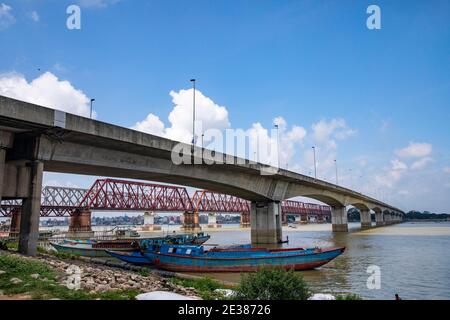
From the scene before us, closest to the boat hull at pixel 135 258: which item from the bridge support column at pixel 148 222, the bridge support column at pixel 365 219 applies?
the bridge support column at pixel 365 219

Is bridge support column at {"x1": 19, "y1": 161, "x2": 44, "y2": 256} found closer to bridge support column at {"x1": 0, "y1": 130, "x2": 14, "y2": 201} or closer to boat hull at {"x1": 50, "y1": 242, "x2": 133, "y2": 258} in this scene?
bridge support column at {"x1": 0, "y1": 130, "x2": 14, "y2": 201}

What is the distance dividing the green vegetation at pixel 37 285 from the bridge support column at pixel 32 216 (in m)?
5.52

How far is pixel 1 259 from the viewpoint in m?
14.5

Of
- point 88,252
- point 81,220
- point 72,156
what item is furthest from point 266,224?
point 81,220

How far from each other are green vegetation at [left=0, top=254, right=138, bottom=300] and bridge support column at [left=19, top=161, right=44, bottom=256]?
18.1 ft

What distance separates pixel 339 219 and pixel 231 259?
67625 mm

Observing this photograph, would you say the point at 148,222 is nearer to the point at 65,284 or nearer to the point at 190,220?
the point at 190,220

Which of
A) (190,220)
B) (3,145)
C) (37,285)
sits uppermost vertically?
(3,145)

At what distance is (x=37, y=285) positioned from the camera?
478 inches

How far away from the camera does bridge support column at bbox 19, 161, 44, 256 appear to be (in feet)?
65.8
